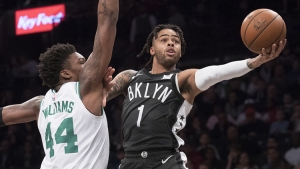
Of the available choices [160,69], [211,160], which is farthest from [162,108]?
[211,160]

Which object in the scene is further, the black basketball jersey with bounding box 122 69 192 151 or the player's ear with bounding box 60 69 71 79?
the black basketball jersey with bounding box 122 69 192 151

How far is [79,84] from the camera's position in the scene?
368 cm

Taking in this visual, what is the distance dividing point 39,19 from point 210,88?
5.32 m

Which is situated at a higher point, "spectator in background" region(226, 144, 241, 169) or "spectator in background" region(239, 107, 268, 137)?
"spectator in background" region(239, 107, 268, 137)

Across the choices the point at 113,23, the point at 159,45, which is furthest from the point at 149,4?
the point at 113,23

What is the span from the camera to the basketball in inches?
174

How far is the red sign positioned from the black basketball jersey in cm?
856

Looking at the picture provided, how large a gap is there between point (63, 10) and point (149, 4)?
2454 mm

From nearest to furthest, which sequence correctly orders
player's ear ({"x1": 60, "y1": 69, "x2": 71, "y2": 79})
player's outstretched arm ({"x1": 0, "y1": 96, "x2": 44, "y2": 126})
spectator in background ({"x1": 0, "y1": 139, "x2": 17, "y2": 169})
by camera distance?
1. player's ear ({"x1": 60, "y1": 69, "x2": 71, "y2": 79})
2. player's outstretched arm ({"x1": 0, "y1": 96, "x2": 44, "y2": 126})
3. spectator in background ({"x1": 0, "y1": 139, "x2": 17, "y2": 169})

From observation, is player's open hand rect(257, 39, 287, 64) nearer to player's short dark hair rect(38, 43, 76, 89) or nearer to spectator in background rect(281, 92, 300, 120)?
player's short dark hair rect(38, 43, 76, 89)

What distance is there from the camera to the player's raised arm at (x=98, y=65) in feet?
11.9

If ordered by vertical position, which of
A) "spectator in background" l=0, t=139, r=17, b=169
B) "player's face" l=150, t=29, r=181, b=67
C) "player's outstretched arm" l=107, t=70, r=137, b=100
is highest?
"player's face" l=150, t=29, r=181, b=67

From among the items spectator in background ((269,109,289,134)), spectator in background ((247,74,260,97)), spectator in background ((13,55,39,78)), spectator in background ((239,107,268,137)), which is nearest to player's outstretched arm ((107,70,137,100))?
spectator in background ((239,107,268,137))

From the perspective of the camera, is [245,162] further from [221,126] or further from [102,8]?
[102,8]
